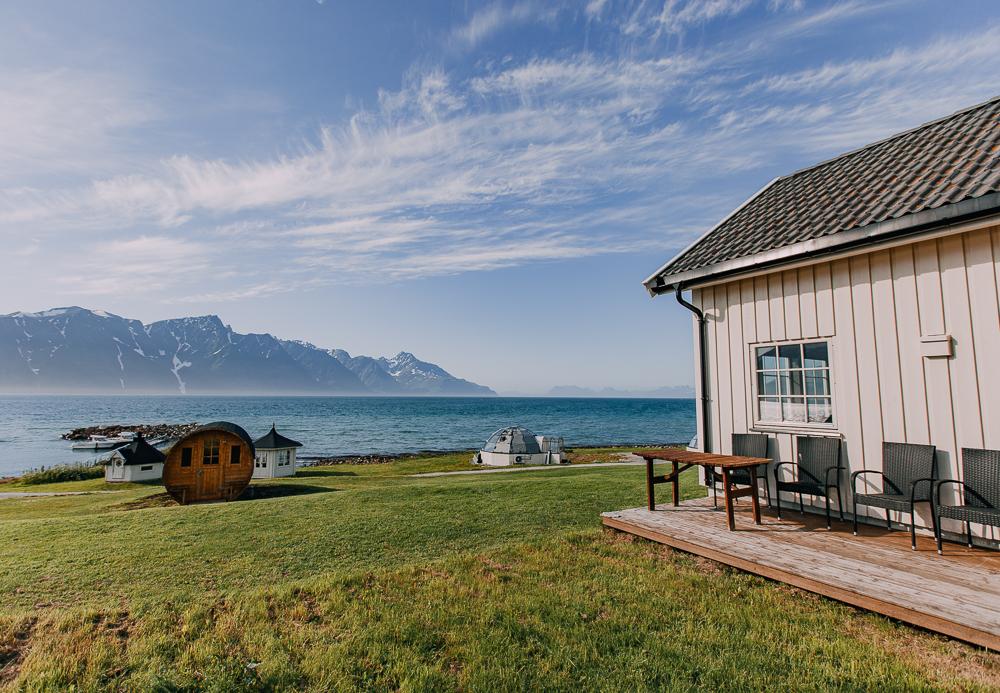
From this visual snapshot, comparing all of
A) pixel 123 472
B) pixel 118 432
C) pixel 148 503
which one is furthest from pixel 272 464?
pixel 118 432

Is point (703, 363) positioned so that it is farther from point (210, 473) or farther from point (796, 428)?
point (210, 473)

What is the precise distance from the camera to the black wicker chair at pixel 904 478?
4.72m

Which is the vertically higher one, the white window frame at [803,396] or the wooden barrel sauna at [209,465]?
the white window frame at [803,396]

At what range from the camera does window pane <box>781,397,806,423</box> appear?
244 inches

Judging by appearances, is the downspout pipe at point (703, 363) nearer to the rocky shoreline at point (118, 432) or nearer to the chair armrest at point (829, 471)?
the chair armrest at point (829, 471)

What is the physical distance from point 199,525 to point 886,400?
9652 mm

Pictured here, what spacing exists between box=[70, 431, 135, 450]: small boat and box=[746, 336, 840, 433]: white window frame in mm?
51589

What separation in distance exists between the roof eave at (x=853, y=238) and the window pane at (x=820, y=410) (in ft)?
6.12

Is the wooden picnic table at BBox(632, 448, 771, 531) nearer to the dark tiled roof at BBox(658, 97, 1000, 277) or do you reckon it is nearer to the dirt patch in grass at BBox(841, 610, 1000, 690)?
the dirt patch in grass at BBox(841, 610, 1000, 690)

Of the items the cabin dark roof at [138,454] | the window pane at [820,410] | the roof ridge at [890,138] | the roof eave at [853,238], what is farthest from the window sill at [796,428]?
the cabin dark roof at [138,454]

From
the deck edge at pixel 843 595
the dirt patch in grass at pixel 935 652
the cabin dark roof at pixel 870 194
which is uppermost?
the cabin dark roof at pixel 870 194

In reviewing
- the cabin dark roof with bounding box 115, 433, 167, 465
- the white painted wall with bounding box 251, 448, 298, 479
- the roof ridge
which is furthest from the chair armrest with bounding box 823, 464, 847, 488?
the cabin dark roof with bounding box 115, 433, 167, 465

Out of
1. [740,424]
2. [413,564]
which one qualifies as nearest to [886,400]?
[740,424]

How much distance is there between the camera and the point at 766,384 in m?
6.63
